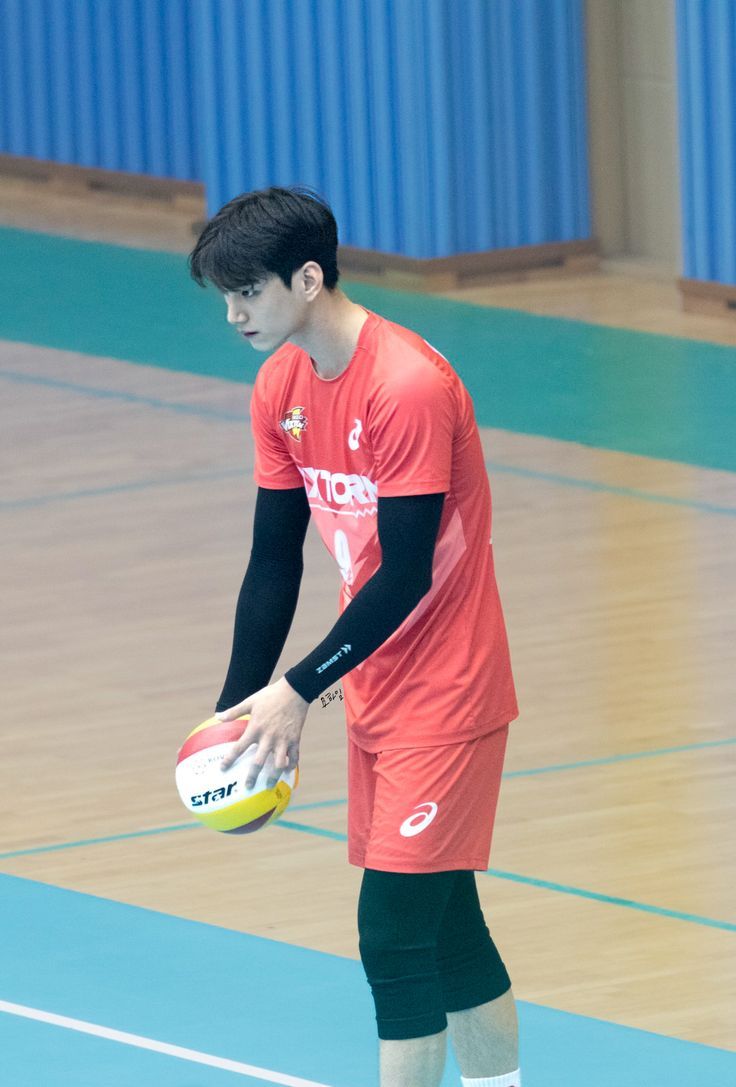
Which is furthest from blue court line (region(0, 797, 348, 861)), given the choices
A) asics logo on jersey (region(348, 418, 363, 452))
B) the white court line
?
asics logo on jersey (region(348, 418, 363, 452))

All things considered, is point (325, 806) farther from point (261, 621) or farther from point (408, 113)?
point (408, 113)

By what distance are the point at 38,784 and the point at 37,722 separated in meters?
0.59

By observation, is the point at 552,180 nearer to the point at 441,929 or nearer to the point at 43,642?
the point at 43,642

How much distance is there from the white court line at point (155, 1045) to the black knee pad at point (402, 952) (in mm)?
851

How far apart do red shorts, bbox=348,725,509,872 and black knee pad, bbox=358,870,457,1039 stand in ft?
0.12

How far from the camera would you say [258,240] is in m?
4.18

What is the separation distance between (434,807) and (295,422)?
691 millimetres

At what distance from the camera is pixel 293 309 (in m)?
4.25

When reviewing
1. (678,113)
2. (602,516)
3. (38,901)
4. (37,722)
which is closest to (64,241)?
(678,113)

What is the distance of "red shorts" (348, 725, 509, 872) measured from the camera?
4.34 m

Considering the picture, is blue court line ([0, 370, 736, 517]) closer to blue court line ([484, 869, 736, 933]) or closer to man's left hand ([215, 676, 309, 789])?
blue court line ([484, 869, 736, 933])

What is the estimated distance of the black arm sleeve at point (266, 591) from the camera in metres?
4.61

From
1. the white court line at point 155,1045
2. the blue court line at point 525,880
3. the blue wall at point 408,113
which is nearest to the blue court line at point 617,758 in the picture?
the blue court line at point 525,880

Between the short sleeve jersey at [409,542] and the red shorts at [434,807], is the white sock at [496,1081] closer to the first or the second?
the red shorts at [434,807]
